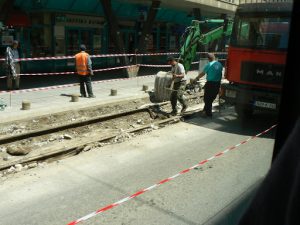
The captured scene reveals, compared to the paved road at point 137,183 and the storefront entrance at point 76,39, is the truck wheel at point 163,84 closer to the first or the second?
the paved road at point 137,183

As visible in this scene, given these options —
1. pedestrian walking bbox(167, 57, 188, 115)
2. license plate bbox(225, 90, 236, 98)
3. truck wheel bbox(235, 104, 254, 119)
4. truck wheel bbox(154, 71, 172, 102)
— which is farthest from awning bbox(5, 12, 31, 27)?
truck wheel bbox(235, 104, 254, 119)

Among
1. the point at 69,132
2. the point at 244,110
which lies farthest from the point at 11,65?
the point at 244,110

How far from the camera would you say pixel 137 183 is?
5.97 meters

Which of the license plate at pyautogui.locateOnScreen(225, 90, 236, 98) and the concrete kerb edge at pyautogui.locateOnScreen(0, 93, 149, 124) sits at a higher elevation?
the license plate at pyautogui.locateOnScreen(225, 90, 236, 98)

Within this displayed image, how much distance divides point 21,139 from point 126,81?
10.1 meters

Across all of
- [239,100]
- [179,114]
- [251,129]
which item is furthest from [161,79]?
[251,129]

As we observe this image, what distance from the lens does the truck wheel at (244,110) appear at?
9.31m

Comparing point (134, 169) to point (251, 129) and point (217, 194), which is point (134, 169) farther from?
point (251, 129)

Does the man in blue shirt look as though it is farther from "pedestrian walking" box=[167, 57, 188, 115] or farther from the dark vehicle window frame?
the dark vehicle window frame

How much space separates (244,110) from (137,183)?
4741 millimetres

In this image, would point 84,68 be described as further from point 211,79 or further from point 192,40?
point 211,79

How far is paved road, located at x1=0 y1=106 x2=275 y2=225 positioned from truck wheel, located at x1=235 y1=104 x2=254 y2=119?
0.49 m

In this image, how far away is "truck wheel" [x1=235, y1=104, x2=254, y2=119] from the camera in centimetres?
931

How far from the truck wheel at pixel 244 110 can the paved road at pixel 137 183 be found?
0.49 meters
